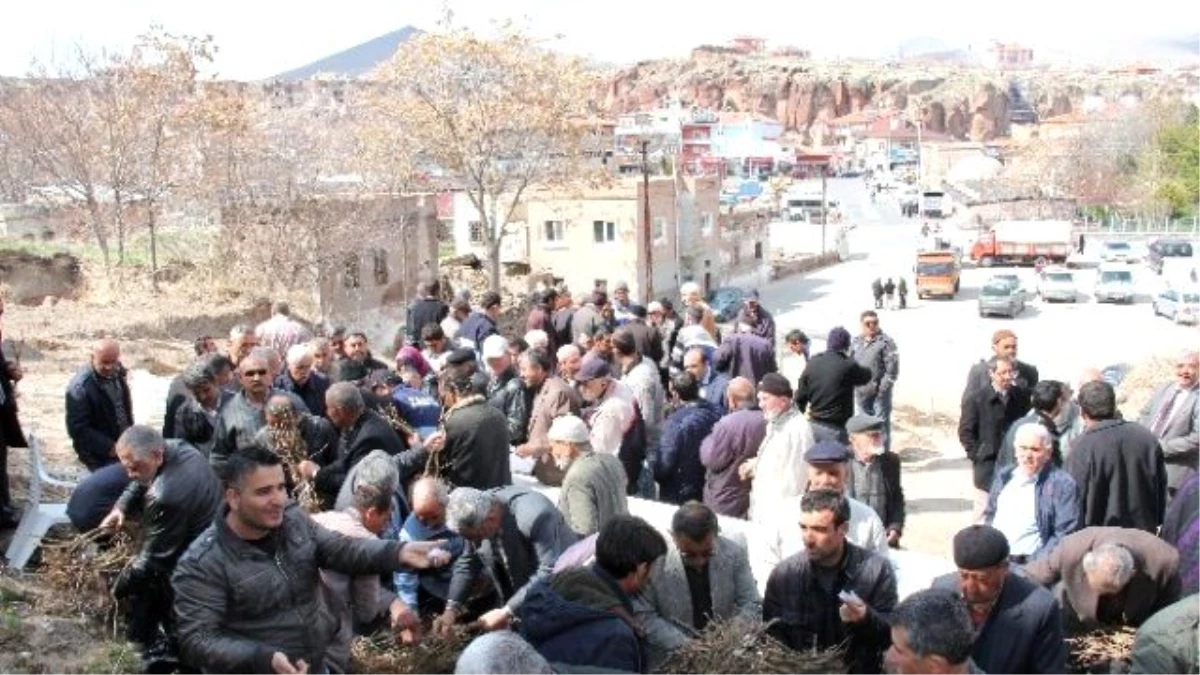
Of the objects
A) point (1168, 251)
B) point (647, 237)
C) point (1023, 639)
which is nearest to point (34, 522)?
point (1023, 639)

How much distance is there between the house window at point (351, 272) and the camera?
31141 mm

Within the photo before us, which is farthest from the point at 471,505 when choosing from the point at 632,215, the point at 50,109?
the point at 632,215

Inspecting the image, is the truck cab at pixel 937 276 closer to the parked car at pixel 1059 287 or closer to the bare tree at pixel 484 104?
the parked car at pixel 1059 287

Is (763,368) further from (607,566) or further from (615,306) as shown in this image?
(607,566)

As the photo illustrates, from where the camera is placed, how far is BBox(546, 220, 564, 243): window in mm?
44469

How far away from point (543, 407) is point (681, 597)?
337 centimetres

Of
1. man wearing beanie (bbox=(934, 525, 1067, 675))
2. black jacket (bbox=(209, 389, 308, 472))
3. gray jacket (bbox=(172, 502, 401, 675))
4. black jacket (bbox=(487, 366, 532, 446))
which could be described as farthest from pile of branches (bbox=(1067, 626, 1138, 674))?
black jacket (bbox=(487, 366, 532, 446))

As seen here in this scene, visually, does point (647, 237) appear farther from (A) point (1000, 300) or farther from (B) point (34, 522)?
(B) point (34, 522)

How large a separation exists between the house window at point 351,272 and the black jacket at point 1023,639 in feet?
91.3

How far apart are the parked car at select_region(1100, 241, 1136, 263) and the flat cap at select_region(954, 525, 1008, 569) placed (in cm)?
5390

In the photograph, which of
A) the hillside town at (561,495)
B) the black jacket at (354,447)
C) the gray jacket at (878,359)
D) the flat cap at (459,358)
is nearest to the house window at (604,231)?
the hillside town at (561,495)

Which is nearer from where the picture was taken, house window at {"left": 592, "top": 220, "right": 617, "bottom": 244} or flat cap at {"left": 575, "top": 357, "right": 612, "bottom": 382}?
flat cap at {"left": 575, "top": 357, "right": 612, "bottom": 382}

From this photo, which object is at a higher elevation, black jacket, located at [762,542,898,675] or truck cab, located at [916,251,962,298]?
black jacket, located at [762,542,898,675]

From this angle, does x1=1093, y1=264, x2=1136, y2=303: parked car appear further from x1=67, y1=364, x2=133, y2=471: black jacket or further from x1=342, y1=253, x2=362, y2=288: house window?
x1=67, y1=364, x2=133, y2=471: black jacket
